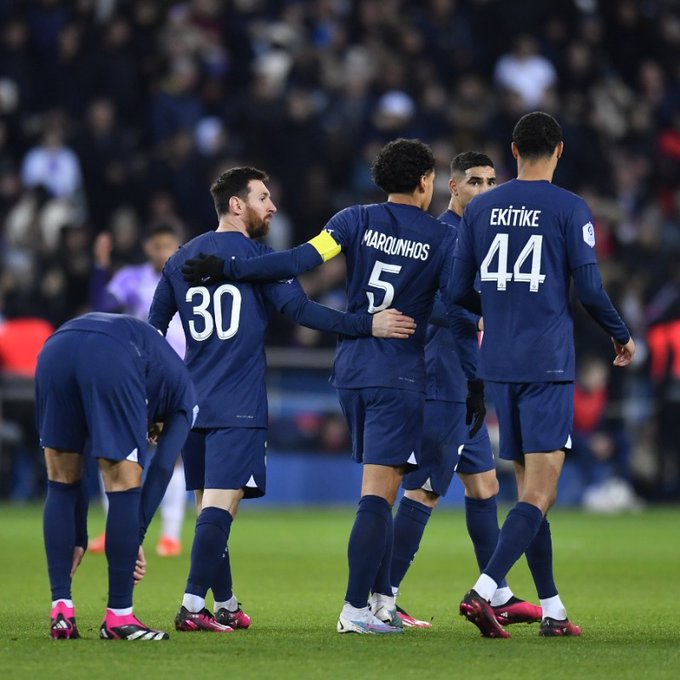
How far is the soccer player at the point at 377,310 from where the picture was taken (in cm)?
714

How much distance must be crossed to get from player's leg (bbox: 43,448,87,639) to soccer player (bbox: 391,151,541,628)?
1.84 m

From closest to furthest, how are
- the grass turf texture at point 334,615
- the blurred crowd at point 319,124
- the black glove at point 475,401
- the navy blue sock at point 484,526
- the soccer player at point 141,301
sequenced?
the grass turf texture at point 334,615, the black glove at point 475,401, the navy blue sock at point 484,526, the soccer player at point 141,301, the blurred crowd at point 319,124

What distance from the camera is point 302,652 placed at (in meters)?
6.36

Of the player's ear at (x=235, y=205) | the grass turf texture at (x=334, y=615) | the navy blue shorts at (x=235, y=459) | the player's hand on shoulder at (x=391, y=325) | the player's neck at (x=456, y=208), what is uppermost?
the player's neck at (x=456, y=208)

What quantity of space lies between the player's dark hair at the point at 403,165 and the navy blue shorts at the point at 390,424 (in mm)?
991

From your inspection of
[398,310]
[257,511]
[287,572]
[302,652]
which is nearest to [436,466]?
[398,310]

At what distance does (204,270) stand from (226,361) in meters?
0.44

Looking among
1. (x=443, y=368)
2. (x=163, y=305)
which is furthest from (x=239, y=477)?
(x=443, y=368)

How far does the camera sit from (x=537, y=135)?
7.12m

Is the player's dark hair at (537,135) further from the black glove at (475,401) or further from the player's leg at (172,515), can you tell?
the player's leg at (172,515)

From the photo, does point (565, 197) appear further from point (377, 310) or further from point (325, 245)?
point (325, 245)

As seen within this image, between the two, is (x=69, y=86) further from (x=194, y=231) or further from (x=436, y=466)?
(x=436, y=466)

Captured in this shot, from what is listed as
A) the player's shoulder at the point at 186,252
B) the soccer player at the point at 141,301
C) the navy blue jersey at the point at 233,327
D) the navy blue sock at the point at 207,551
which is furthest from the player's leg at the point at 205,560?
the soccer player at the point at 141,301

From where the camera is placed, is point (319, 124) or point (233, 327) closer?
point (233, 327)
